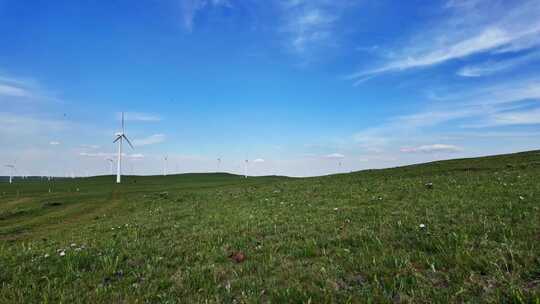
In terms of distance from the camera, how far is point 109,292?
6500mm

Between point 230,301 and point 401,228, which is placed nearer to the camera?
point 230,301

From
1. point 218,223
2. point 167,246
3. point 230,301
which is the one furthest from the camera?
point 218,223

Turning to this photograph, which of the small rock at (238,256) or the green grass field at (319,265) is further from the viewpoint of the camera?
the small rock at (238,256)

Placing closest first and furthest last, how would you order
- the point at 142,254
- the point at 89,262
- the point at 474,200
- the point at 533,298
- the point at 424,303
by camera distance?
the point at 533,298 < the point at 424,303 < the point at 89,262 < the point at 142,254 < the point at 474,200

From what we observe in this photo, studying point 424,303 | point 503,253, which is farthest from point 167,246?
point 503,253

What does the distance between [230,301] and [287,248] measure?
135 inches

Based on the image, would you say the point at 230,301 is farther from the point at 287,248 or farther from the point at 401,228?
the point at 401,228

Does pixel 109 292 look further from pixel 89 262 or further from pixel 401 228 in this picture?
pixel 401 228

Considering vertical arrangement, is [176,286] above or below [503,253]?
below

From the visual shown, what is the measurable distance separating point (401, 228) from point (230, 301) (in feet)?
19.7

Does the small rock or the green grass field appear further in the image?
the small rock

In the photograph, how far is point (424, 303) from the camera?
491cm

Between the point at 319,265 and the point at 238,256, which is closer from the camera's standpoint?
the point at 319,265

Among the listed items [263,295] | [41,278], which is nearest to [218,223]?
[41,278]
